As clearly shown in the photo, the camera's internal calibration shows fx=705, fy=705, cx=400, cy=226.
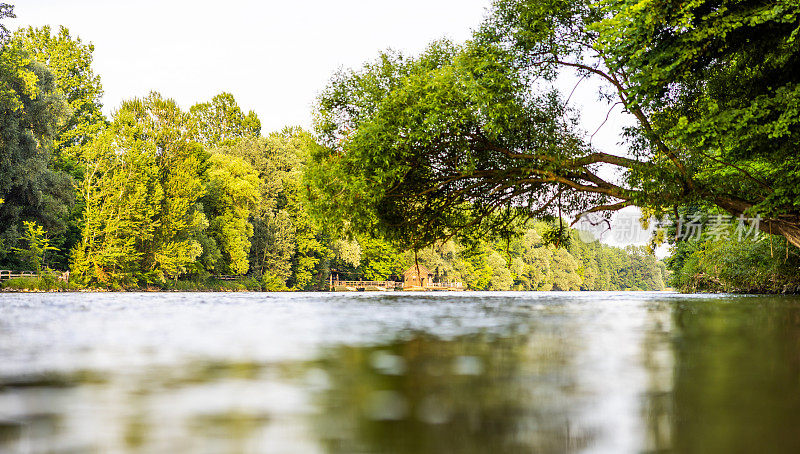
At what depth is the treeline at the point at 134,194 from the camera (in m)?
49.2

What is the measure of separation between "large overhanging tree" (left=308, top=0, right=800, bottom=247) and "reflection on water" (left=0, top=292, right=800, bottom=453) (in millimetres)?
10022

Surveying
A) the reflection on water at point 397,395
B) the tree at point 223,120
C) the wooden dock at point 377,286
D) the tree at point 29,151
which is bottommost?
the reflection on water at point 397,395

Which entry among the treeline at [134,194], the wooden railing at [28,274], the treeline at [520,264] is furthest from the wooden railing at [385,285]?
the wooden railing at [28,274]

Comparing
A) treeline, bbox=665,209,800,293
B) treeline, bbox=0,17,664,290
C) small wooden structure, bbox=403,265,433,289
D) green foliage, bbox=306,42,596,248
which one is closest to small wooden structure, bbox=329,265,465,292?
small wooden structure, bbox=403,265,433,289

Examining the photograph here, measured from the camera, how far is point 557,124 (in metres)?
20.3

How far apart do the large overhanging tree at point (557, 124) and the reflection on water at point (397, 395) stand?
32.9ft

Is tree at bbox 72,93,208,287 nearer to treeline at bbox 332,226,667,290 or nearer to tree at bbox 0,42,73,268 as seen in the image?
tree at bbox 0,42,73,268

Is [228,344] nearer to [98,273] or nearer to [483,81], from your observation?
[483,81]

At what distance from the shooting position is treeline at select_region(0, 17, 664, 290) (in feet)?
161

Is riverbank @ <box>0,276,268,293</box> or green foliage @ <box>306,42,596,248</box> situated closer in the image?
green foliage @ <box>306,42,596,248</box>

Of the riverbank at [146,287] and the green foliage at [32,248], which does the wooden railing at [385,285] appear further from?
the green foliage at [32,248]

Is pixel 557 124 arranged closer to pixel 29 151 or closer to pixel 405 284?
pixel 29 151

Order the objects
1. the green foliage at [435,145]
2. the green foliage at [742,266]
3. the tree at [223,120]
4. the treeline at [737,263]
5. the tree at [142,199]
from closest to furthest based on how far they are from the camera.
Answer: the green foliage at [435,145] < the treeline at [737,263] < the green foliage at [742,266] < the tree at [142,199] < the tree at [223,120]

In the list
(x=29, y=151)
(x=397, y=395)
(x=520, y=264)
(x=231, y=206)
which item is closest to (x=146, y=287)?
(x=231, y=206)
